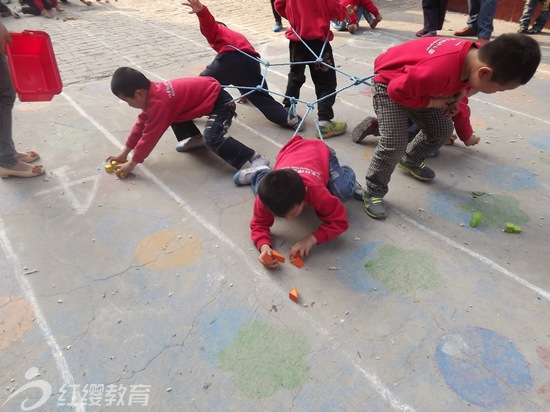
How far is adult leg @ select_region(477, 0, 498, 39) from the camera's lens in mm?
5012

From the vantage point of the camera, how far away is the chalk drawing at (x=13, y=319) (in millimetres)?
1907

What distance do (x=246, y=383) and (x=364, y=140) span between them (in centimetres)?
232

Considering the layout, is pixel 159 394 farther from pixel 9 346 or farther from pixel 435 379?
pixel 435 379

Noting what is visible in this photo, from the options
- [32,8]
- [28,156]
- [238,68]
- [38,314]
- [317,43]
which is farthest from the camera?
[32,8]

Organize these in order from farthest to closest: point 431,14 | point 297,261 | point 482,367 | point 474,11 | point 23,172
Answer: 1. point 431,14
2. point 474,11
3. point 23,172
4. point 297,261
5. point 482,367

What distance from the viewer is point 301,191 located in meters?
2.04

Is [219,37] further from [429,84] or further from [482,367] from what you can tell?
[482,367]

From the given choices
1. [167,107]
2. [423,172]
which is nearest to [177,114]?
[167,107]

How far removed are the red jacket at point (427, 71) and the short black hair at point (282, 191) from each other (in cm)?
77

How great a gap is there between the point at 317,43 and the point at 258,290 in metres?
2.29

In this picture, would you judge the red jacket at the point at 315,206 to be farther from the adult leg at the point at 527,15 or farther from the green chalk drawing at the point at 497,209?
the adult leg at the point at 527,15

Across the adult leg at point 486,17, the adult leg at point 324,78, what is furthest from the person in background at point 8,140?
the adult leg at point 486,17

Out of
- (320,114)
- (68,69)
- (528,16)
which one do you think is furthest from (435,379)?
(528,16)

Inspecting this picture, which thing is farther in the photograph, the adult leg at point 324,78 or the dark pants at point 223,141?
the adult leg at point 324,78
